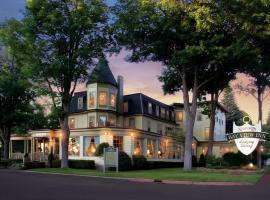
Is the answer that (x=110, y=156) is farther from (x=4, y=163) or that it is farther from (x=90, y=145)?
(x=4, y=163)

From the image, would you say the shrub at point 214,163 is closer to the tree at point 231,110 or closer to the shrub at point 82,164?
the shrub at point 82,164

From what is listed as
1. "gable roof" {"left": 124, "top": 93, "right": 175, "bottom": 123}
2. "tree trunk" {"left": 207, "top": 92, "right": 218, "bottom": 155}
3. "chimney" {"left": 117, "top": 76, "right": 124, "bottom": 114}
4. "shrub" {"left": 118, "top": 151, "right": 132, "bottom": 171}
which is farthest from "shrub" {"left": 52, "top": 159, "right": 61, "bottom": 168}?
"tree trunk" {"left": 207, "top": 92, "right": 218, "bottom": 155}

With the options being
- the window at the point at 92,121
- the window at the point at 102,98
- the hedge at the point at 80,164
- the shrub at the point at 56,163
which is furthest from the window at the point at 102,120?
the shrub at the point at 56,163

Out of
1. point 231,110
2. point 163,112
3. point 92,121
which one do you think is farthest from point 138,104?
point 231,110

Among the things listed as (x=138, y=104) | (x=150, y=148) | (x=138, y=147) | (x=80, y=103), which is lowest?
(x=150, y=148)

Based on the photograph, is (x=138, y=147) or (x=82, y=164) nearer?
(x=82, y=164)

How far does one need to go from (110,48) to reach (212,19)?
1159cm

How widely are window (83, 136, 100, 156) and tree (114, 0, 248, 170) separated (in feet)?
33.0

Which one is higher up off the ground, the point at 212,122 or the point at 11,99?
the point at 11,99

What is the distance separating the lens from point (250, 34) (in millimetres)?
34031

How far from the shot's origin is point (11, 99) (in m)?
50.8

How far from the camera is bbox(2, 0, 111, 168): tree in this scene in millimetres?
37656

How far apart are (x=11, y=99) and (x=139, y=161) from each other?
1772 cm

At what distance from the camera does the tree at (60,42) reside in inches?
1483
